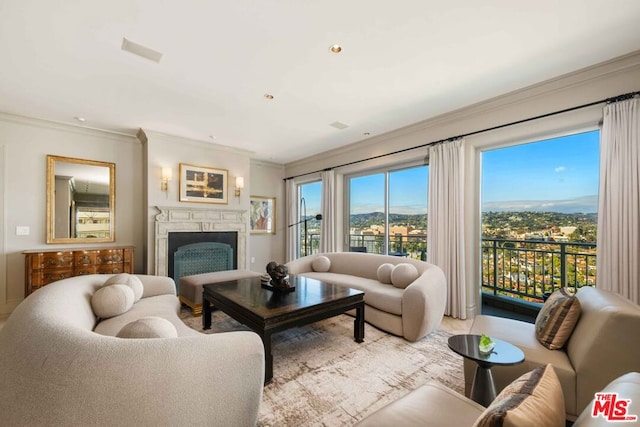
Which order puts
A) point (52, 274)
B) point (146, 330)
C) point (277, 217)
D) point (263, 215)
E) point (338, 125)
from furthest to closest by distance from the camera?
point (277, 217) → point (263, 215) → point (338, 125) → point (52, 274) → point (146, 330)

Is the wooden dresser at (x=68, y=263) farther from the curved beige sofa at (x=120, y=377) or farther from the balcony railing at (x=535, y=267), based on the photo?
the balcony railing at (x=535, y=267)

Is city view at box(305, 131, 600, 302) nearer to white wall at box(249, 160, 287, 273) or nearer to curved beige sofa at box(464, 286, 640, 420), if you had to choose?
curved beige sofa at box(464, 286, 640, 420)

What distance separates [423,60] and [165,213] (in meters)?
4.33

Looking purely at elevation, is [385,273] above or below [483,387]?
above

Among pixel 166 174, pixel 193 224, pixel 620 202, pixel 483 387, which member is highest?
pixel 166 174

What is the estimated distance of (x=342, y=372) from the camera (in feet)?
7.14

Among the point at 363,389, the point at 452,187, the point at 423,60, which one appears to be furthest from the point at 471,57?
the point at 363,389

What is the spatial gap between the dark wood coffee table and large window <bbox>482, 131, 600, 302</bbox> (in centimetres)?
239

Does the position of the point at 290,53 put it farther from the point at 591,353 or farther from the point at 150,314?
the point at 591,353

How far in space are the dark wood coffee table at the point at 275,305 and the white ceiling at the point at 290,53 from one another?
2221 mm

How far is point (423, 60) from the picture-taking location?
95.8 inches

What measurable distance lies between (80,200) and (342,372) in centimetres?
467

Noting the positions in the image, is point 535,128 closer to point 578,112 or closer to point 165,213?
point 578,112

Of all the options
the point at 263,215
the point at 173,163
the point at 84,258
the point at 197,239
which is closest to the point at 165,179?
the point at 173,163
